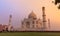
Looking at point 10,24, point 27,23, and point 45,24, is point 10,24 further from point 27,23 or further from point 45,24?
point 27,23

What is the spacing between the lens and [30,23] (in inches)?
688

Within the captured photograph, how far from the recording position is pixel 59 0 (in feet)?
5.99

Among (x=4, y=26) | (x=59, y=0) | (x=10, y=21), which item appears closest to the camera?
(x=59, y=0)

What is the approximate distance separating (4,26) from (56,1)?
831 cm

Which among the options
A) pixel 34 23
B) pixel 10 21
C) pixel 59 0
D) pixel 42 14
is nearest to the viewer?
pixel 59 0

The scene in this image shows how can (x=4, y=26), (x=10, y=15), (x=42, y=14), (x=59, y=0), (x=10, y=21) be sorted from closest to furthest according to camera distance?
(x=59, y=0) < (x=4, y=26) < (x=10, y=15) < (x=10, y=21) < (x=42, y=14)

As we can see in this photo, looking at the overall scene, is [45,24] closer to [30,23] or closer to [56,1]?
[30,23]

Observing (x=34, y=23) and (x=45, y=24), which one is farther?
(x=34, y=23)

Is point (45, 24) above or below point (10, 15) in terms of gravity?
below

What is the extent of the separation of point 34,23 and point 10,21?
6.00m

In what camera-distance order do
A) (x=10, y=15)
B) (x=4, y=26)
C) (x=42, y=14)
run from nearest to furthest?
(x=4, y=26) < (x=10, y=15) < (x=42, y=14)

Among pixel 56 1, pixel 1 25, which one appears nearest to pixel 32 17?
pixel 1 25

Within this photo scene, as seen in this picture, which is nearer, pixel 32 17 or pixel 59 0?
pixel 59 0

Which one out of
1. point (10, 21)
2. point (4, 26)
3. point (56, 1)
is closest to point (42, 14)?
point (10, 21)
